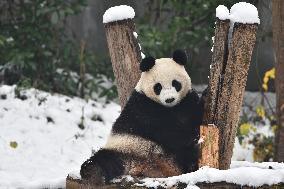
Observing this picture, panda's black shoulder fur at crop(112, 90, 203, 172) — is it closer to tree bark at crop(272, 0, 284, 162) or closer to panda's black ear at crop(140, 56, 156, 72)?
panda's black ear at crop(140, 56, 156, 72)

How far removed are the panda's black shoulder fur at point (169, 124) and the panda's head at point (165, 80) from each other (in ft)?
0.16

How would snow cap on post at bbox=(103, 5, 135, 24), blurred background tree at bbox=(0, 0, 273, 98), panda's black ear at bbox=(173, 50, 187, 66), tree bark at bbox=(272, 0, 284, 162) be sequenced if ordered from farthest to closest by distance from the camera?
blurred background tree at bbox=(0, 0, 273, 98), tree bark at bbox=(272, 0, 284, 162), snow cap on post at bbox=(103, 5, 135, 24), panda's black ear at bbox=(173, 50, 187, 66)

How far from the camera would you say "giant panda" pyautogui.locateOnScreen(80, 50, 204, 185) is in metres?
3.23

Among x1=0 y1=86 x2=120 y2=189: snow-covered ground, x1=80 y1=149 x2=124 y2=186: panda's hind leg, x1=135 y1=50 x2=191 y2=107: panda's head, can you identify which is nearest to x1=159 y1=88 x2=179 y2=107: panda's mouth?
x1=135 y1=50 x2=191 y2=107: panda's head

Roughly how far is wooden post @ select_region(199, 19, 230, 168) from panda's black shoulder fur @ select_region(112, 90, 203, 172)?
3.2 inches

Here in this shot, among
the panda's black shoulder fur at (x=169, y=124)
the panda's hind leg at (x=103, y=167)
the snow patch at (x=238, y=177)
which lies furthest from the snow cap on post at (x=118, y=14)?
the snow patch at (x=238, y=177)

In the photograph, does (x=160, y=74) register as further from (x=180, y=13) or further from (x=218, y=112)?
(x=180, y=13)

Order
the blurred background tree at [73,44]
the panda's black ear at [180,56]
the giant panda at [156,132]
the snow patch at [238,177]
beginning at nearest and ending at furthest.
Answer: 1. the snow patch at [238,177]
2. the giant panda at [156,132]
3. the panda's black ear at [180,56]
4. the blurred background tree at [73,44]

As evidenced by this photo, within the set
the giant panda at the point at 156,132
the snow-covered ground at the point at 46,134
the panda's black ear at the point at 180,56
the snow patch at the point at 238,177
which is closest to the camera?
the snow patch at the point at 238,177

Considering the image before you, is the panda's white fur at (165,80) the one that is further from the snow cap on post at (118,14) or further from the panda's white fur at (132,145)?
the snow cap on post at (118,14)

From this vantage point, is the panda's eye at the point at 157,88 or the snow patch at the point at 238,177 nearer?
the snow patch at the point at 238,177

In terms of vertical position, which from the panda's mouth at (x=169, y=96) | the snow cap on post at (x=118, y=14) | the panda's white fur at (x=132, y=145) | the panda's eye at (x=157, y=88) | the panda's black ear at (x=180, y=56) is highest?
the snow cap on post at (x=118, y=14)

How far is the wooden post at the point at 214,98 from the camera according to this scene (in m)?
3.19

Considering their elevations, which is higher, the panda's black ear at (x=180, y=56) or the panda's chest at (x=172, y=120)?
the panda's black ear at (x=180, y=56)
